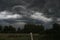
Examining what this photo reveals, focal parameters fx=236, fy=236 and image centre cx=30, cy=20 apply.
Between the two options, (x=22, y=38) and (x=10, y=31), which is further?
(x=10, y=31)

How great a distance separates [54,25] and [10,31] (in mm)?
17165

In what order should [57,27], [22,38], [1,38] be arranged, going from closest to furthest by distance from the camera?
[57,27] → [22,38] → [1,38]

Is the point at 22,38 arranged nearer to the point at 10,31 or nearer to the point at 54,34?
the point at 10,31

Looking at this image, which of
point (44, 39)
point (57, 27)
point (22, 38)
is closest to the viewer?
point (57, 27)

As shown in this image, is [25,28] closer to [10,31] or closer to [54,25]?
[10,31]

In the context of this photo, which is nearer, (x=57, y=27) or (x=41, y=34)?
(x=57, y=27)

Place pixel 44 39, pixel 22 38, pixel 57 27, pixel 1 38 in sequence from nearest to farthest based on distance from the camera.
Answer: pixel 57 27, pixel 44 39, pixel 22 38, pixel 1 38

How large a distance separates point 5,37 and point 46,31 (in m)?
14.1

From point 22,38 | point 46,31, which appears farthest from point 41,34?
point 22,38

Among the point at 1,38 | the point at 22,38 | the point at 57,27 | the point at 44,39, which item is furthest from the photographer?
the point at 1,38

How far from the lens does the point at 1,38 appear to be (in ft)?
157

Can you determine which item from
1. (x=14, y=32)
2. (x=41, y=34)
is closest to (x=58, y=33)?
(x=41, y=34)

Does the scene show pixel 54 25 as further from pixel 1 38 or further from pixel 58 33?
pixel 1 38

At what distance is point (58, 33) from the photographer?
3538cm
